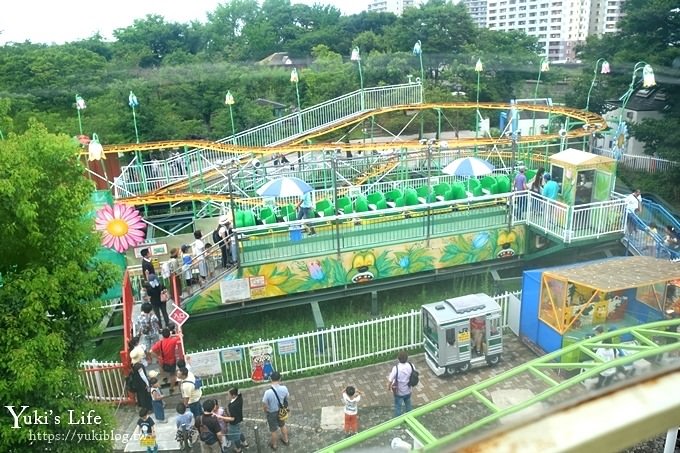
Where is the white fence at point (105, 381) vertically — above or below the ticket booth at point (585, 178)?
below

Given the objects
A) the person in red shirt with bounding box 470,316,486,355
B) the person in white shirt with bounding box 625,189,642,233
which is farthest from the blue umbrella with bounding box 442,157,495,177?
the person in red shirt with bounding box 470,316,486,355

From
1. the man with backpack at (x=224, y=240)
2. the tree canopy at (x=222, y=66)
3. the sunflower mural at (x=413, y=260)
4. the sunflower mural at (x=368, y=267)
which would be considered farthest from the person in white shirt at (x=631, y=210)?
the tree canopy at (x=222, y=66)

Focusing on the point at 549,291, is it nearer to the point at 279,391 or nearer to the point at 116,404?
the point at 279,391

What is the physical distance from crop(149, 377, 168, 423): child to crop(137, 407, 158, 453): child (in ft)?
1.72

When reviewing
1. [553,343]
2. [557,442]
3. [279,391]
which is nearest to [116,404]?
[279,391]

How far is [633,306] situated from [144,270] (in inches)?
331

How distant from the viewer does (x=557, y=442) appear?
748 mm

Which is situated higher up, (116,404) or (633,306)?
(633,306)

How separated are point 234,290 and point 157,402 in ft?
9.87

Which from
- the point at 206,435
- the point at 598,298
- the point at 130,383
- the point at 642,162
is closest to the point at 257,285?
the point at 130,383

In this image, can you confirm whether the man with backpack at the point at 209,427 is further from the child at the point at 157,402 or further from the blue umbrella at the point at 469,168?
the blue umbrella at the point at 469,168

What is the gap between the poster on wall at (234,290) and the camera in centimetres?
1052

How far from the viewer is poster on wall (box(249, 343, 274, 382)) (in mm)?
9148

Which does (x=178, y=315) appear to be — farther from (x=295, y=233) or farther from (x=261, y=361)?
(x=295, y=233)
